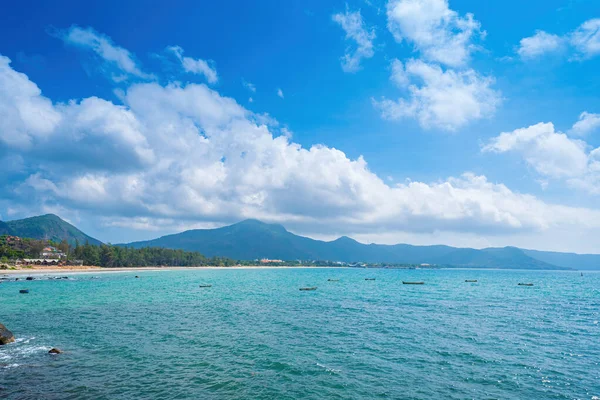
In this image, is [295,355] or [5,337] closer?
[295,355]

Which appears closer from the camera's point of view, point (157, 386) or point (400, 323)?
point (157, 386)

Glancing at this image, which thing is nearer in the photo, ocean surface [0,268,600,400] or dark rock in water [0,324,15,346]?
ocean surface [0,268,600,400]

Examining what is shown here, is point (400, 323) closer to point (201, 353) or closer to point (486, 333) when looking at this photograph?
point (486, 333)

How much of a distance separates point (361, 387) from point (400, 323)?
77.8 feet

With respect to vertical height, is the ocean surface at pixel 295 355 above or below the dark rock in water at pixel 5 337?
below

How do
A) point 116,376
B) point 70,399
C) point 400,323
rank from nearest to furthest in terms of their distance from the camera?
point 70,399 → point 116,376 → point 400,323

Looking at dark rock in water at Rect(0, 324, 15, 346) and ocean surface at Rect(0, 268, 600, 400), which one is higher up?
dark rock in water at Rect(0, 324, 15, 346)

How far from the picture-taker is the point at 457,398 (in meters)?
20.0

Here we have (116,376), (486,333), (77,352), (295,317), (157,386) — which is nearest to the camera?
(157,386)

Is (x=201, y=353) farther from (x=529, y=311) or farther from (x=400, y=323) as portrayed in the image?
(x=529, y=311)

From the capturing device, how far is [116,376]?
22797mm

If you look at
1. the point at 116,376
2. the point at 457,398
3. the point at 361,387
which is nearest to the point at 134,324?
the point at 116,376

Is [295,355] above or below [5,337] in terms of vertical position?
below

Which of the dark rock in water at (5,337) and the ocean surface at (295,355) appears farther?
the dark rock in water at (5,337)
